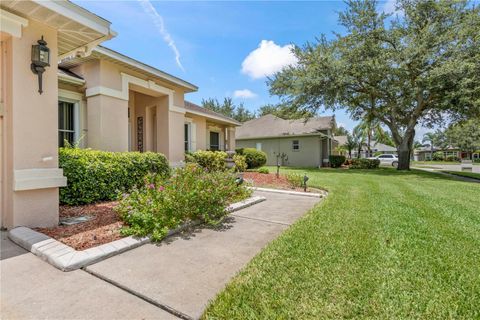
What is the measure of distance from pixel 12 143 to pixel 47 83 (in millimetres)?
1140

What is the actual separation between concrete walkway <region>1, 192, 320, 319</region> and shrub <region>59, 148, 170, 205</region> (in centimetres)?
272

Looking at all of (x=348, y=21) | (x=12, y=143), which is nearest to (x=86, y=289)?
Answer: (x=12, y=143)

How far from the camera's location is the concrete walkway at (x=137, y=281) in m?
2.20

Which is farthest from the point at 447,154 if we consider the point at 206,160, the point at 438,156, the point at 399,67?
the point at 206,160

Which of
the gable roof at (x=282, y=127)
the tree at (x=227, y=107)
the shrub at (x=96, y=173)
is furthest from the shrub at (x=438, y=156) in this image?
the shrub at (x=96, y=173)

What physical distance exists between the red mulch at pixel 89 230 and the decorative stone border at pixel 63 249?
0.18 meters

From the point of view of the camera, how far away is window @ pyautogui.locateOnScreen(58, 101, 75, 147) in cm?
773

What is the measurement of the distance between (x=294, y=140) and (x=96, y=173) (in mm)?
20684

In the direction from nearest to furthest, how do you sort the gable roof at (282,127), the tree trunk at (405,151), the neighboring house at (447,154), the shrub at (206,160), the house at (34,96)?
1. the house at (34,96)
2. the shrub at (206,160)
3. the tree trunk at (405,151)
4. the gable roof at (282,127)
5. the neighboring house at (447,154)

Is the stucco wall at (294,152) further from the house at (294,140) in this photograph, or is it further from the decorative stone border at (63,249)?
the decorative stone border at (63,249)

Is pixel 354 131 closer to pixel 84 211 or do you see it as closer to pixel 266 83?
pixel 266 83

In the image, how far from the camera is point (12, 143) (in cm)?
390

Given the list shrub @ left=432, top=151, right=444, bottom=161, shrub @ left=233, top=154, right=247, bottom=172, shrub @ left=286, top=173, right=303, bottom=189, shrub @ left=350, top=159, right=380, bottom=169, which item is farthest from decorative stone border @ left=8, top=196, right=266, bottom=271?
shrub @ left=432, top=151, right=444, bottom=161

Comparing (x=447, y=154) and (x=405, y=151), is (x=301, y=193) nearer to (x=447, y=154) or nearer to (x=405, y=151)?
(x=405, y=151)
